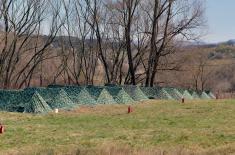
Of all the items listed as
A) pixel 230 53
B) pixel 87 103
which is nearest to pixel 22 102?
pixel 87 103

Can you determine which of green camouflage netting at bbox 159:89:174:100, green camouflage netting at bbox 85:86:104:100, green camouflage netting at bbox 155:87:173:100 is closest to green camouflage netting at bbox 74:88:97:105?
green camouflage netting at bbox 85:86:104:100

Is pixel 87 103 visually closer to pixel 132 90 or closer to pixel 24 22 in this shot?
pixel 132 90

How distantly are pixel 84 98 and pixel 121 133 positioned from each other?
41.7ft

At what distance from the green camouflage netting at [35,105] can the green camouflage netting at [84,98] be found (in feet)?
15.3

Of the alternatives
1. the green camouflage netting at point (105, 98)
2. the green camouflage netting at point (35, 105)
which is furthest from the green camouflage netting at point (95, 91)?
the green camouflage netting at point (35, 105)

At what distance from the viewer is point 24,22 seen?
164ft

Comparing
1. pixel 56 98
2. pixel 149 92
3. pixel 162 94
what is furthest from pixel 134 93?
pixel 56 98

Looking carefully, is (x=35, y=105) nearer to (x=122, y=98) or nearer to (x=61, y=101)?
(x=61, y=101)

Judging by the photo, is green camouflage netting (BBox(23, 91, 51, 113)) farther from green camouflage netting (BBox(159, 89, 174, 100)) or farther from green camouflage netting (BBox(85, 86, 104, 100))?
green camouflage netting (BBox(159, 89, 174, 100))

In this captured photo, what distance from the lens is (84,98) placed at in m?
29.4

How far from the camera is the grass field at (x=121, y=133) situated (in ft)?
42.2

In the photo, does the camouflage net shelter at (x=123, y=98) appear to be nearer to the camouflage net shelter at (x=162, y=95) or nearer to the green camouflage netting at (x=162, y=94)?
the green camouflage netting at (x=162, y=94)

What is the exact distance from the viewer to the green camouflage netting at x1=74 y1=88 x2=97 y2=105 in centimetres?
2902

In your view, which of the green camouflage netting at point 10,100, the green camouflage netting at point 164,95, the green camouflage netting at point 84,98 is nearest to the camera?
the green camouflage netting at point 10,100
